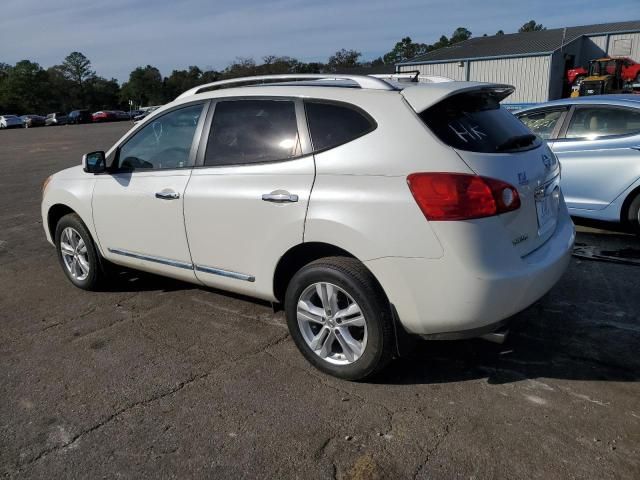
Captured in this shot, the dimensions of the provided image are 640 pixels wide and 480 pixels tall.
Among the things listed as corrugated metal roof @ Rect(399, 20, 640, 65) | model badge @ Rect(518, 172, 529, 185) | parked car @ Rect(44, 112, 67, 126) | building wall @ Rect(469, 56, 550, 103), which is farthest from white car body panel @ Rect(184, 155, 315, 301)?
parked car @ Rect(44, 112, 67, 126)

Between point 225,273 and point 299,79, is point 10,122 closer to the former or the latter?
point 299,79

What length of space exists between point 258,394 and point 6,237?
5905 mm

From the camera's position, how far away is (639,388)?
10.5 ft

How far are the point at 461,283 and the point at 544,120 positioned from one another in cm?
494

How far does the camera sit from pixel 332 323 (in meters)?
3.37

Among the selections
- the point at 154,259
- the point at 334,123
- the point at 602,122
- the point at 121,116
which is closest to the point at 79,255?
the point at 154,259

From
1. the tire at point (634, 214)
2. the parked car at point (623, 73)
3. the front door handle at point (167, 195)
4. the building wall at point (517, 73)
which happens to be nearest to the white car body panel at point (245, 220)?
the front door handle at point (167, 195)

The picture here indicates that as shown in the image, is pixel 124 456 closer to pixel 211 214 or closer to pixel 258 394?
pixel 258 394

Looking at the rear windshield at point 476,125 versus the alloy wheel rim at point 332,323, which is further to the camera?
the alloy wheel rim at point 332,323

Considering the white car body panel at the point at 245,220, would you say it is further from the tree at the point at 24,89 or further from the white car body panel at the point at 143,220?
the tree at the point at 24,89

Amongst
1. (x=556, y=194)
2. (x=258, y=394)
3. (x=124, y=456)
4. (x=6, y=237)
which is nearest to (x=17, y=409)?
→ (x=124, y=456)

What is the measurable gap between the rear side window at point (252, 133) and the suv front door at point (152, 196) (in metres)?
0.20

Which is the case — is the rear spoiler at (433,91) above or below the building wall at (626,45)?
below

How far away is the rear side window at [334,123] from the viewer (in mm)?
3264
